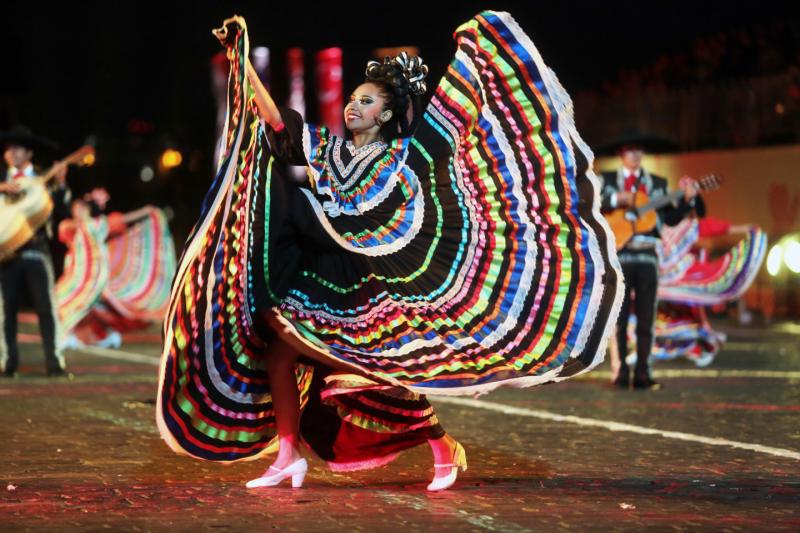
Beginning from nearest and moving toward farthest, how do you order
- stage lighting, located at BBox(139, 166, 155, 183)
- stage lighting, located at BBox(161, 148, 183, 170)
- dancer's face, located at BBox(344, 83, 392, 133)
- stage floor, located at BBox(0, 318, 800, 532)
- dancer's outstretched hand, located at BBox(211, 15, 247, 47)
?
stage floor, located at BBox(0, 318, 800, 532) < dancer's outstretched hand, located at BBox(211, 15, 247, 47) < dancer's face, located at BBox(344, 83, 392, 133) < stage lighting, located at BBox(161, 148, 183, 170) < stage lighting, located at BBox(139, 166, 155, 183)

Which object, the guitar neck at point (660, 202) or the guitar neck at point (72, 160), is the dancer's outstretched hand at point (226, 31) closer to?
the guitar neck at point (660, 202)

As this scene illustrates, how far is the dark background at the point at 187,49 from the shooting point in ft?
81.0

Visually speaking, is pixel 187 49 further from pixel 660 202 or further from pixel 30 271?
pixel 660 202

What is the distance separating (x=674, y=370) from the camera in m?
14.6

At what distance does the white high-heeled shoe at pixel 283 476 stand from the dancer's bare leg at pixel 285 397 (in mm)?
30

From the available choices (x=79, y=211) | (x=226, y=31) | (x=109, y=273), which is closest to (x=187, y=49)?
(x=109, y=273)

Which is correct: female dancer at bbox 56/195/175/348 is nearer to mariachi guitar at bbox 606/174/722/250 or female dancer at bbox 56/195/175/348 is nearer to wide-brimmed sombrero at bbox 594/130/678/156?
wide-brimmed sombrero at bbox 594/130/678/156

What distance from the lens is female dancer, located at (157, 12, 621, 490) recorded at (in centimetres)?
630

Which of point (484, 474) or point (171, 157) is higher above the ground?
point (171, 157)

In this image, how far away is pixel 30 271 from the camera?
43.2ft

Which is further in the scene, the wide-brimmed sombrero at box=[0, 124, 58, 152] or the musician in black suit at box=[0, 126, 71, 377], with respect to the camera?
the musician in black suit at box=[0, 126, 71, 377]

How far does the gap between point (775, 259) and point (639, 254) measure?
12.5 meters

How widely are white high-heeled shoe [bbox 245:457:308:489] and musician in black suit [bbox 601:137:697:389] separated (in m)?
6.14

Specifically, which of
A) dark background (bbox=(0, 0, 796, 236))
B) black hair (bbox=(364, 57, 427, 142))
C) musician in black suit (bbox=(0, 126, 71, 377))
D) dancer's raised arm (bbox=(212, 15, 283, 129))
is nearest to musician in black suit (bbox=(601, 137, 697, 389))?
musician in black suit (bbox=(0, 126, 71, 377))
